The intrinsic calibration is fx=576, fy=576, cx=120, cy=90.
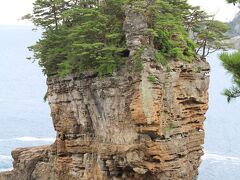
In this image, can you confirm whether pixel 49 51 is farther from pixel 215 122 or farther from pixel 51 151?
pixel 215 122

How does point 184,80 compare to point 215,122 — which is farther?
point 215,122

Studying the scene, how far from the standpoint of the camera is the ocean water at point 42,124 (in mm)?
50156

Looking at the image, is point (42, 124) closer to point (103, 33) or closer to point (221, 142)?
point (221, 142)

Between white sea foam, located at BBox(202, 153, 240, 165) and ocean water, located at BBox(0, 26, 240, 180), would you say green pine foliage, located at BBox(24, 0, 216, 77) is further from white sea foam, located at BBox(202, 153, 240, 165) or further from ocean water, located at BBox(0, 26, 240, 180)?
white sea foam, located at BBox(202, 153, 240, 165)

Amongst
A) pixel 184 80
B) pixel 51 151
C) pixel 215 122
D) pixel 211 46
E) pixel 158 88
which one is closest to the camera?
pixel 158 88

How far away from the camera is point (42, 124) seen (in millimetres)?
65688

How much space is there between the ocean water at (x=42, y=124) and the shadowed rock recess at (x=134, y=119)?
14.4 metres

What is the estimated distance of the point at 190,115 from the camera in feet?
81.9

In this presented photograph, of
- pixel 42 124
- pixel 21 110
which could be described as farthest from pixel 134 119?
pixel 21 110

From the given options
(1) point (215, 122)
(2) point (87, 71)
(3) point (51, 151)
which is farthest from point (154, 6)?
(1) point (215, 122)

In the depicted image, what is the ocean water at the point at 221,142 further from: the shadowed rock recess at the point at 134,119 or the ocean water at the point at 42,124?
the shadowed rock recess at the point at 134,119

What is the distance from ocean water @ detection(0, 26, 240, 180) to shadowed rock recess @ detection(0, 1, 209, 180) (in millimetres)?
14399

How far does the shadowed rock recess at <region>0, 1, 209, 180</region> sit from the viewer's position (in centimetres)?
2295

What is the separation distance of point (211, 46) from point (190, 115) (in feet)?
11.5
